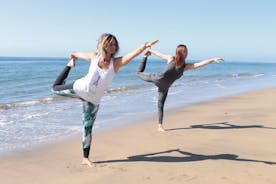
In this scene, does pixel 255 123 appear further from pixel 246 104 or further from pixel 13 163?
pixel 13 163

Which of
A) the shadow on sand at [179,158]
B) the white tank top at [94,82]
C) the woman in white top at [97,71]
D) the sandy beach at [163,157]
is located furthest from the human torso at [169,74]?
the white tank top at [94,82]

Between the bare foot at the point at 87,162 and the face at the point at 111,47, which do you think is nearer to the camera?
the face at the point at 111,47

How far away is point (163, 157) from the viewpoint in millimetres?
6977

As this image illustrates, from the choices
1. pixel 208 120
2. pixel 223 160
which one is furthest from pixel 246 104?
pixel 223 160

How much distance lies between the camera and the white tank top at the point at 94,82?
232 inches

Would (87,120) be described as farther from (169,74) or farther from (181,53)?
(169,74)

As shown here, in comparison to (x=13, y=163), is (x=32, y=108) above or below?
below

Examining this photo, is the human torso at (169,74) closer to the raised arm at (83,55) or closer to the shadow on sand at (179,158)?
the shadow on sand at (179,158)

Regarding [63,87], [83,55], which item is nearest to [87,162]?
[63,87]

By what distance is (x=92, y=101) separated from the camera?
6195 millimetres

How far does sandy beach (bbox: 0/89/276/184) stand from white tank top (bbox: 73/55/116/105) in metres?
1.15

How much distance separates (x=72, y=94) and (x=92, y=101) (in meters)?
0.32

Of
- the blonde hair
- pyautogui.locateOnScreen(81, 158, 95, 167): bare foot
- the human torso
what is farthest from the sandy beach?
the blonde hair

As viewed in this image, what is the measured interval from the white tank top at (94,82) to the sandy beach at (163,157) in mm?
1152
